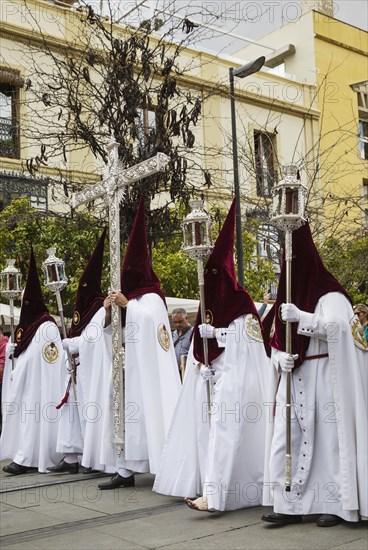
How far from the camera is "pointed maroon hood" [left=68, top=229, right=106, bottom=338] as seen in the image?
8930mm

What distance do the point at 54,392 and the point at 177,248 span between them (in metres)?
7.61

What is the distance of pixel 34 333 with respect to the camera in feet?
30.9

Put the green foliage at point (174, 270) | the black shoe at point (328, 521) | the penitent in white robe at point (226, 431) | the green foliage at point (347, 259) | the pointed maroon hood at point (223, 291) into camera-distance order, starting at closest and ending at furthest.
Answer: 1. the black shoe at point (328, 521)
2. the penitent in white robe at point (226, 431)
3. the pointed maroon hood at point (223, 291)
4. the green foliage at point (174, 270)
5. the green foliage at point (347, 259)

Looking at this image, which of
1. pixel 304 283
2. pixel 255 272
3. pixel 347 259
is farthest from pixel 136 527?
pixel 255 272

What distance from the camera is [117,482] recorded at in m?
7.72

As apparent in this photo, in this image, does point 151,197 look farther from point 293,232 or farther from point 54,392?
point 293,232

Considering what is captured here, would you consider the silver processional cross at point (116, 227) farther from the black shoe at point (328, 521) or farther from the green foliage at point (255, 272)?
the green foliage at point (255, 272)

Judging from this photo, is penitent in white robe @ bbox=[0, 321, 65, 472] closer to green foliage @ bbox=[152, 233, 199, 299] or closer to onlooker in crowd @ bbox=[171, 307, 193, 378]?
onlooker in crowd @ bbox=[171, 307, 193, 378]

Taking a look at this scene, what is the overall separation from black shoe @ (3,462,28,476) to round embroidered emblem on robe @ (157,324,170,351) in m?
2.47

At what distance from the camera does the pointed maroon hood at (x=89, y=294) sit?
8930 mm

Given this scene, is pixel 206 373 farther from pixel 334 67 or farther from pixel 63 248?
pixel 334 67

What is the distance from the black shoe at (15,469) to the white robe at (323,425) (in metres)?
Result: 3.85

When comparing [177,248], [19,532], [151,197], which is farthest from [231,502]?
[177,248]

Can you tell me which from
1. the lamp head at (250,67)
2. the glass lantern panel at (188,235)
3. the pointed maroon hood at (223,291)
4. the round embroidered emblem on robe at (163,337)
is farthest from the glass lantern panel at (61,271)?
the lamp head at (250,67)
